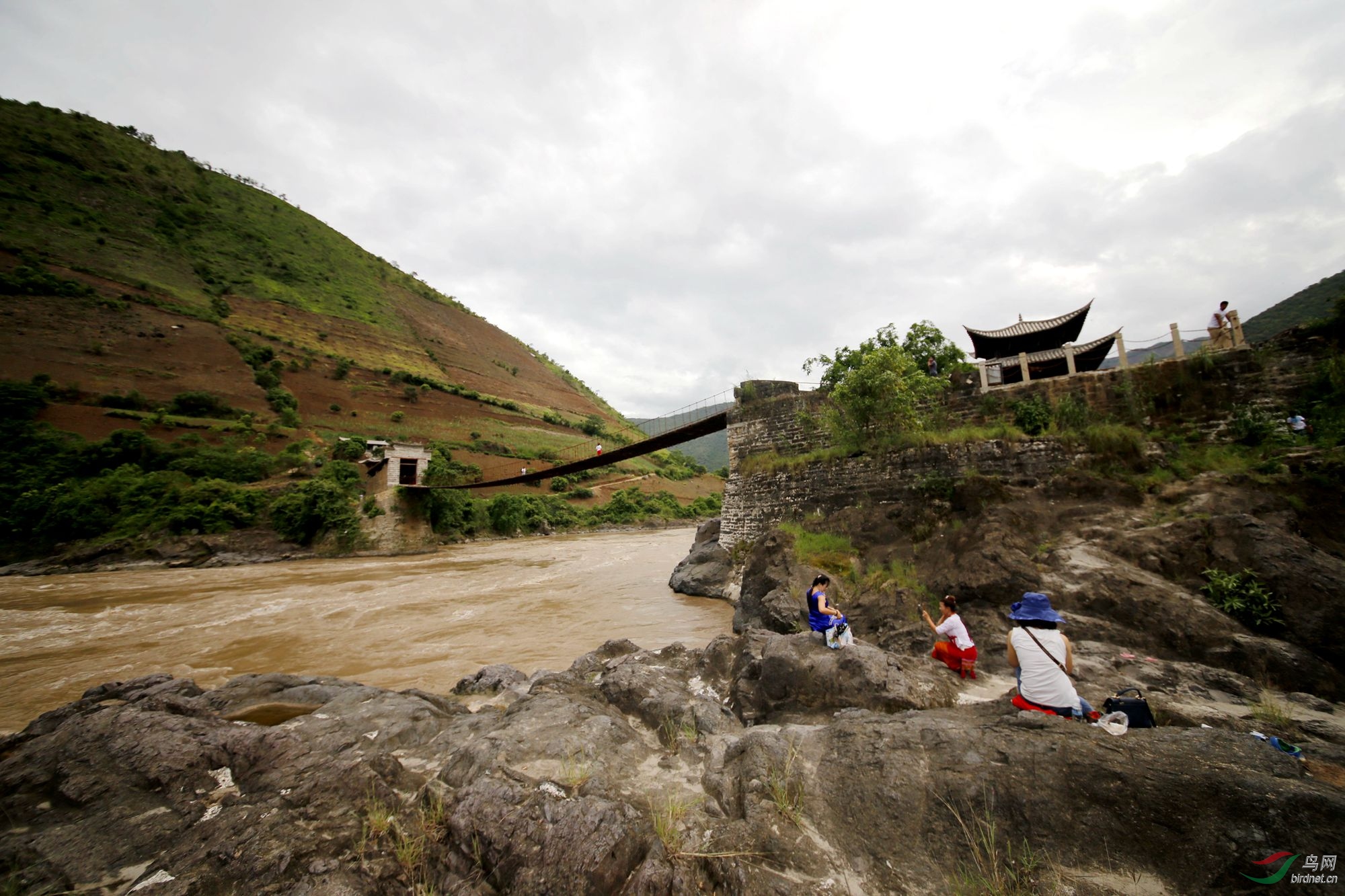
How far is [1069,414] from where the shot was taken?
8.48 metres

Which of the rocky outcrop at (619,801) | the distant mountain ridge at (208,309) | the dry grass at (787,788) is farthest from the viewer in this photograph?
the distant mountain ridge at (208,309)

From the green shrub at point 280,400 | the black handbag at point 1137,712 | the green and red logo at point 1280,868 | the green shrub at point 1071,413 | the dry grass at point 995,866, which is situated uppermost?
the green shrub at point 280,400

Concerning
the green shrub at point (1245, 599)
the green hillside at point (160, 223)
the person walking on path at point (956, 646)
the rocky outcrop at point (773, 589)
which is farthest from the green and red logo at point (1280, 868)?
the green hillside at point (160, 223)

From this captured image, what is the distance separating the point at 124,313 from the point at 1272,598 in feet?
189

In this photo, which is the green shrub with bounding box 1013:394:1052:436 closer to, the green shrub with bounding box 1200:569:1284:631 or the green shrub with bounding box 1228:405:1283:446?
the green shrub with bounding box 1228:405:1283:446

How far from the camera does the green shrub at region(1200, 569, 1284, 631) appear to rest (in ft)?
16.2

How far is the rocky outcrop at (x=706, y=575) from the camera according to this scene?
12.3m

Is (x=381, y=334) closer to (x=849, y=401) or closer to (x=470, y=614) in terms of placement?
(x=470, y=614)

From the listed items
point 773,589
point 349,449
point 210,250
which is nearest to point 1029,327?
point 773,589

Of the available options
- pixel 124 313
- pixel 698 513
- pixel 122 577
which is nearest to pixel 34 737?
pixel 122 577

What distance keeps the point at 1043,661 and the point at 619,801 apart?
10.7 ft

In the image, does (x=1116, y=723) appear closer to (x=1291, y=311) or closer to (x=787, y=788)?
(x=787, y=788)

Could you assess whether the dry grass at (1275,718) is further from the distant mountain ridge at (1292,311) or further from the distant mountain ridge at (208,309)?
the distant mountain ridge at (208,309)

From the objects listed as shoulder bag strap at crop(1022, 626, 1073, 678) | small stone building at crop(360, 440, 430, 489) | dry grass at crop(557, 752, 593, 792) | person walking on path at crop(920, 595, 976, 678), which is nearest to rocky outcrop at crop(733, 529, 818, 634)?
person walking on path at crop(920, 595, 976, 678)
